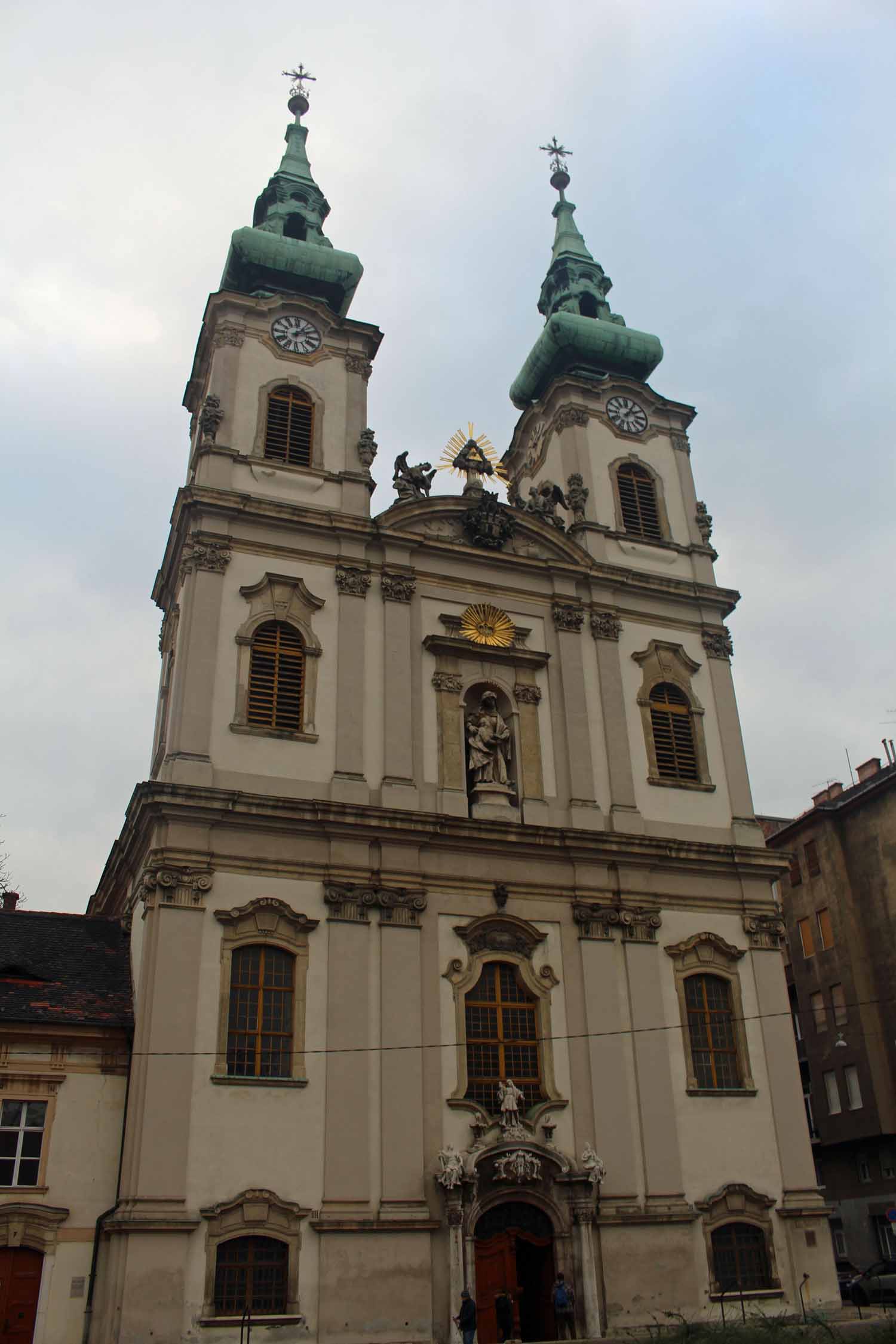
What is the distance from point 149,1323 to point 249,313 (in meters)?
20.0

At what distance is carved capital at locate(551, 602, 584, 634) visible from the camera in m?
26.5

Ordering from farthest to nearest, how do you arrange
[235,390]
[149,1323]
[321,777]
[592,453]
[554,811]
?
[592,453], [235,390], [554,811], [321,777], [149,1323]

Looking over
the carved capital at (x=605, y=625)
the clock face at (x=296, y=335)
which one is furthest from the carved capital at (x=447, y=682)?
the clock face at (x=296, y=335)

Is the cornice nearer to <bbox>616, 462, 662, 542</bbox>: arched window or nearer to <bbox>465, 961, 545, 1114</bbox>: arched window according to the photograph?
<bbox>465, 961, 545, 1114</bbox>: arched window

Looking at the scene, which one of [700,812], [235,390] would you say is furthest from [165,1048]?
[235,390]

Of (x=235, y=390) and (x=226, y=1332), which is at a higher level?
(x=235, y=390)

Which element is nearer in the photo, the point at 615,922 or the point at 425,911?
the point at 425,911

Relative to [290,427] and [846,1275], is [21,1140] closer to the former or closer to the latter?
[290,427]

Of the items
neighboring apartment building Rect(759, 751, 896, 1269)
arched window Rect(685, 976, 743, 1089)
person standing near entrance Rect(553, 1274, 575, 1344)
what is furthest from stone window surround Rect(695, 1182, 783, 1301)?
neighboring apartment building Rect(759, 751, 896, 1269)

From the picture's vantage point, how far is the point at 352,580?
974 inches

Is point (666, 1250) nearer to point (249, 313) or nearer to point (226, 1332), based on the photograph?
point (226, 1332)

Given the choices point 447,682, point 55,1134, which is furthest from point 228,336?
point 55,1134

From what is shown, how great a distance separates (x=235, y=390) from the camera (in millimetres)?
26516

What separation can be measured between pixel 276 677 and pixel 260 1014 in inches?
249
